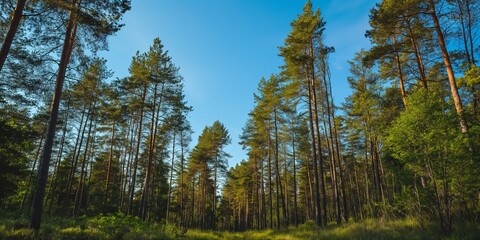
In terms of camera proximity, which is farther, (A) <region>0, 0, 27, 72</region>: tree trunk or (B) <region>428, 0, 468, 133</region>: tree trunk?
(B) <region>428, 0, 468, 133</region>: tree trunk

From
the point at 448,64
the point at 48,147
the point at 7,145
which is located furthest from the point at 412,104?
the point at 7,145

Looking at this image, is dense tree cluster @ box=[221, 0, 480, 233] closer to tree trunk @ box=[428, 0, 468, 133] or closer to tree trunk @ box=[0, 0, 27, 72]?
tree trunk @ box=[428, 0, 468, 133]

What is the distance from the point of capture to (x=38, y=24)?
909 cm

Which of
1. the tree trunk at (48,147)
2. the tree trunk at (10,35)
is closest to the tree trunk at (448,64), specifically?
the tree trunk at (48,147)

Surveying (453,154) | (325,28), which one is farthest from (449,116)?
(325,28)

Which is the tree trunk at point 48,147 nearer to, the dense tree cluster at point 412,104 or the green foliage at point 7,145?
the green foliage at point 7,145

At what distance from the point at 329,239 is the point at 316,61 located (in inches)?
492

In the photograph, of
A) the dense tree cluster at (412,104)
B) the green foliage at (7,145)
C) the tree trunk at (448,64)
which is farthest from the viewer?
the green foliage at (7,145)

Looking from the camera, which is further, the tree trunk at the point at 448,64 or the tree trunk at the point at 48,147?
the tree trunk at the point at 448,64

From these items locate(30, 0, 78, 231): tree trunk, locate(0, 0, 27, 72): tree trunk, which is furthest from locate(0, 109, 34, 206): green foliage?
locate(0, 0, 27, 72): tree trunk

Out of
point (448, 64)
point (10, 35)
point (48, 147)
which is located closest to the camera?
point (10, 35)

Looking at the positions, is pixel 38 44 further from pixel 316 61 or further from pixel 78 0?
pixel 316 61

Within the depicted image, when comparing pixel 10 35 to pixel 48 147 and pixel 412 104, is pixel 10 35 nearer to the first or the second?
pixel 48 147

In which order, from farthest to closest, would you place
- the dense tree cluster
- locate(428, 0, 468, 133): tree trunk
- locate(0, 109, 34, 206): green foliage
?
locate(0, 109, 34, 206): green foliage, locate(428, 0, 468, 133): tree trunk, the dense tree cluster
